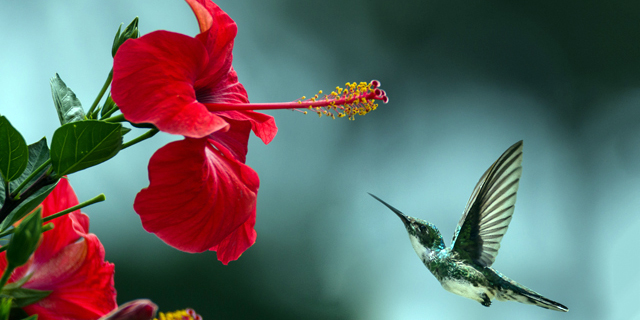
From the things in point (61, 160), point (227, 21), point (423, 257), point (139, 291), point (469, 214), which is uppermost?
point (469, 214)

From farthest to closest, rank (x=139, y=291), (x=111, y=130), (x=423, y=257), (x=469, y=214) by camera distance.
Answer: (x=139, y=291) < (x=423, y=257) < (x=469, y=214) < (x=111, y=130)

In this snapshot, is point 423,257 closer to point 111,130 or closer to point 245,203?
point 245,203

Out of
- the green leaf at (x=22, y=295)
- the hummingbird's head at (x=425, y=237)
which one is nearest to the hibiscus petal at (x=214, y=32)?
the green leaf at (x=22, y=295)

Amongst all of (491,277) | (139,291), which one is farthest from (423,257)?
(139,291)

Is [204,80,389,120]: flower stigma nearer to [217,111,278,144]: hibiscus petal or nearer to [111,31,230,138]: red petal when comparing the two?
[217,111,278,144]: hibiscus petal

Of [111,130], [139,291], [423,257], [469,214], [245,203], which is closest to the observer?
[111,130]

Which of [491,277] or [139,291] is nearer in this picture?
[491,277]

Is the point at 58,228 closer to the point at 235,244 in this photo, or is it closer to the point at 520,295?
the point at 235,244

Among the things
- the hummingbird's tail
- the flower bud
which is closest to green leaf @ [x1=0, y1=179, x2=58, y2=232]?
the flower bud

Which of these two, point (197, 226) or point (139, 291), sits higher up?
point (197, 226)
